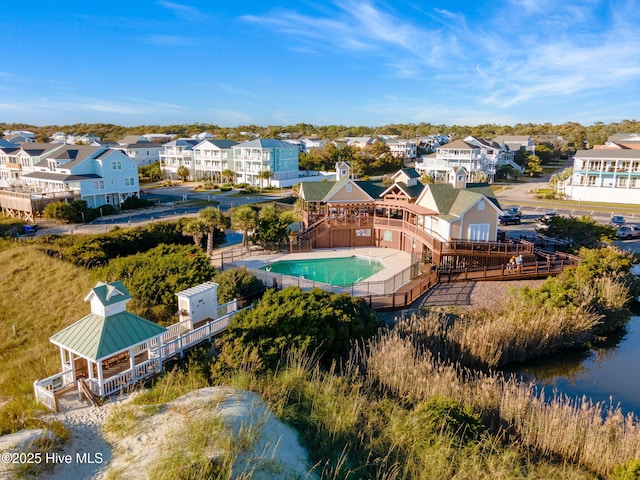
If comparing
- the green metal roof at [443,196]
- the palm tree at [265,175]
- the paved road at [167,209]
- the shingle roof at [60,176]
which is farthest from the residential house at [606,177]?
the shingle roof at [60,176]

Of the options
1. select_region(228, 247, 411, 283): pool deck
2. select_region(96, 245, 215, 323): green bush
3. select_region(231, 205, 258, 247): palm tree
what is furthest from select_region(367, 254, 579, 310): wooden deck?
select_region(231, 205, 258, 247): palm tree

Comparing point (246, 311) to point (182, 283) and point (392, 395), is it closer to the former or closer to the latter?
point (182, 283)

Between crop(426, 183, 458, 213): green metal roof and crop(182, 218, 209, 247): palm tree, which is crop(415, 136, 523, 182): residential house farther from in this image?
crop(182, 218, 209, 247): palm tree

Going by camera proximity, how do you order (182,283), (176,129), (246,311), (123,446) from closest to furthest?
(123,446) → (246,311) → (182,283) → (176,129)

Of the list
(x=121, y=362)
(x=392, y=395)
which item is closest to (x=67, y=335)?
(x=121, y=362)

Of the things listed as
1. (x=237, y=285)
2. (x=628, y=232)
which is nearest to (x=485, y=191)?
(x=628, y=232)

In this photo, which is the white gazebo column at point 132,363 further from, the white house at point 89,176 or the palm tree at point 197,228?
the white house at point 89,176
